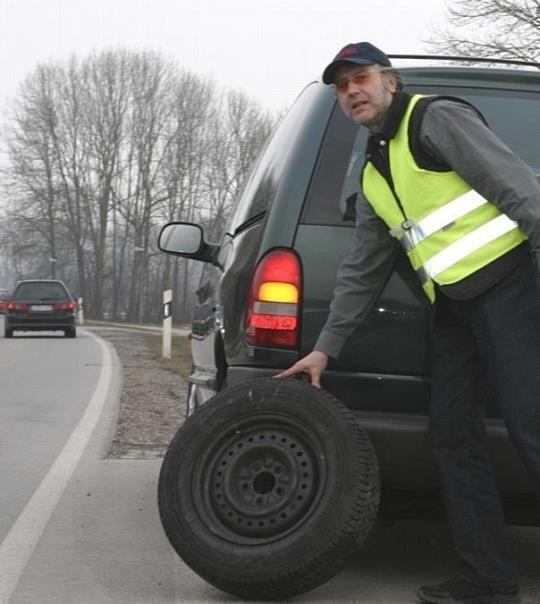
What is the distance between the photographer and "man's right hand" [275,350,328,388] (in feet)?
11.3

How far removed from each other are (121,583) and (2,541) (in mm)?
884

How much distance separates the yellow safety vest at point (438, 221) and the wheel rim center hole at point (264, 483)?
0.75 meters

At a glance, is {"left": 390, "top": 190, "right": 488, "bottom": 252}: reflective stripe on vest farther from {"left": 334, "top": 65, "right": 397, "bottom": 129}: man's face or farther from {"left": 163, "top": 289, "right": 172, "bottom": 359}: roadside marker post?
{"left": 163, "top": 289, "right": 172, "bottom": 359}: roadside marker post

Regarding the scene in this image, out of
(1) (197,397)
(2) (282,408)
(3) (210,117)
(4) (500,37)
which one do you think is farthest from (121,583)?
(3) (210,117)

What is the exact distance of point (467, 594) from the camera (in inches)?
132

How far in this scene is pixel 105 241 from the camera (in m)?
71.5

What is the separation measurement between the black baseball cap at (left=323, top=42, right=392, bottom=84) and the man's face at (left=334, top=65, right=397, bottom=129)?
0.06ft

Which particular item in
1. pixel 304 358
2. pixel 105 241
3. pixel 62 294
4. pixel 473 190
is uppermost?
pixel 473 190

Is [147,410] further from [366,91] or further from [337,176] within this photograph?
[366,91]

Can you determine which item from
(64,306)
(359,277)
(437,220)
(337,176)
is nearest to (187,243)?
(337,176)

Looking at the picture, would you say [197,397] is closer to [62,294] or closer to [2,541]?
[2,541]

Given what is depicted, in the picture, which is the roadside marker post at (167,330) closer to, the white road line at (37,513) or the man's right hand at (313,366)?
the white road line at (37,513)

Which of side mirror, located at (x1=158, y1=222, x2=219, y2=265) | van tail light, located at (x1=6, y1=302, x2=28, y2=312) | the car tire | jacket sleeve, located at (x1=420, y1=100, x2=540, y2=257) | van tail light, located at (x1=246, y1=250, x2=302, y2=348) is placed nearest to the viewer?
jacket sleeve, located at (x1=420, y1=100, x2=540, y2=257)

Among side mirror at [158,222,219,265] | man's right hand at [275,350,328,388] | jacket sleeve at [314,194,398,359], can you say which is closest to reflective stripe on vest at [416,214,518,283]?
jacket sleeve at [314,194,398,359]
